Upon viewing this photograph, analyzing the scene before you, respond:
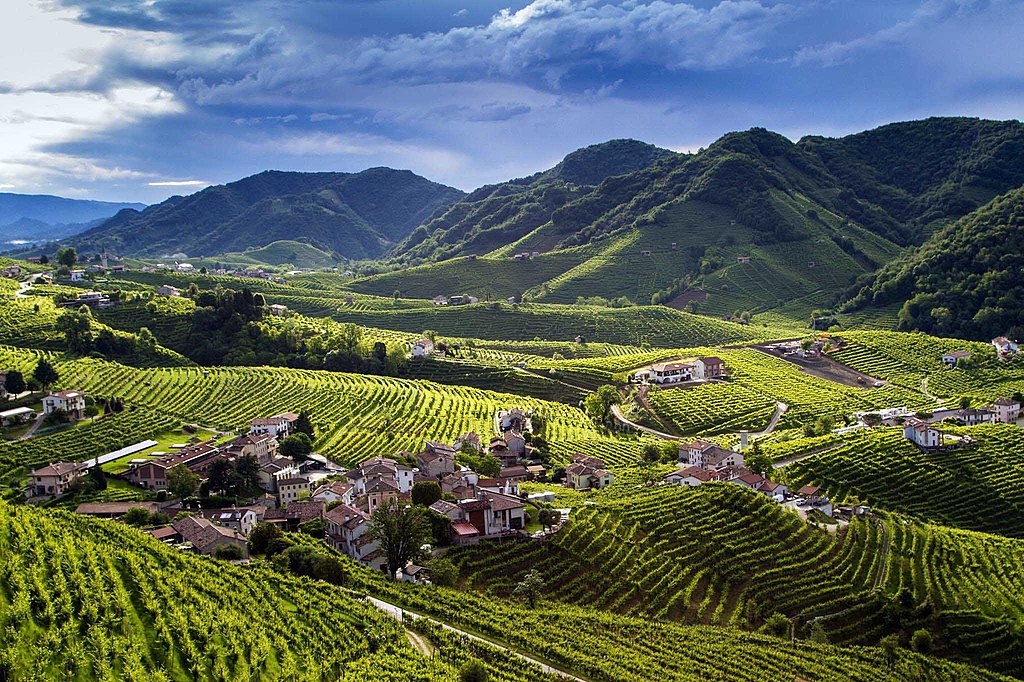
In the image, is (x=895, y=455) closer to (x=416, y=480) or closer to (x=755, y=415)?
(x=755, y=415)

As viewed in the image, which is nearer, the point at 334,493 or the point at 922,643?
the point at 922,643

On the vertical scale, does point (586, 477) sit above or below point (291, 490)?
below

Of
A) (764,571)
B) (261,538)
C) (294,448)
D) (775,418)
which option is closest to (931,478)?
(775,418)

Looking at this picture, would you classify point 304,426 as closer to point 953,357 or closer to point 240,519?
point 240,519

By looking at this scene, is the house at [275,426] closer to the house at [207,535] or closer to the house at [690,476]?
the house at [207,535]

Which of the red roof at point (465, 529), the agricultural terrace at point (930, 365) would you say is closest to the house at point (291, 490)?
the red roof at point (465, 529)

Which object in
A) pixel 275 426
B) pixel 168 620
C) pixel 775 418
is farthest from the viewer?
pixel 775 418

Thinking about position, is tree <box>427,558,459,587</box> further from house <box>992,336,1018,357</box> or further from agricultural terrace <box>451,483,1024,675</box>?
house <box>992,336,1018,357</box>

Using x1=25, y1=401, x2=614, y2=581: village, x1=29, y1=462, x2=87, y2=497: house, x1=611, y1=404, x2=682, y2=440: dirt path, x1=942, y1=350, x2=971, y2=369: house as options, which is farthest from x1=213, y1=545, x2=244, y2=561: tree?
x1=942, y1=350, x2=971, y2=369: house
